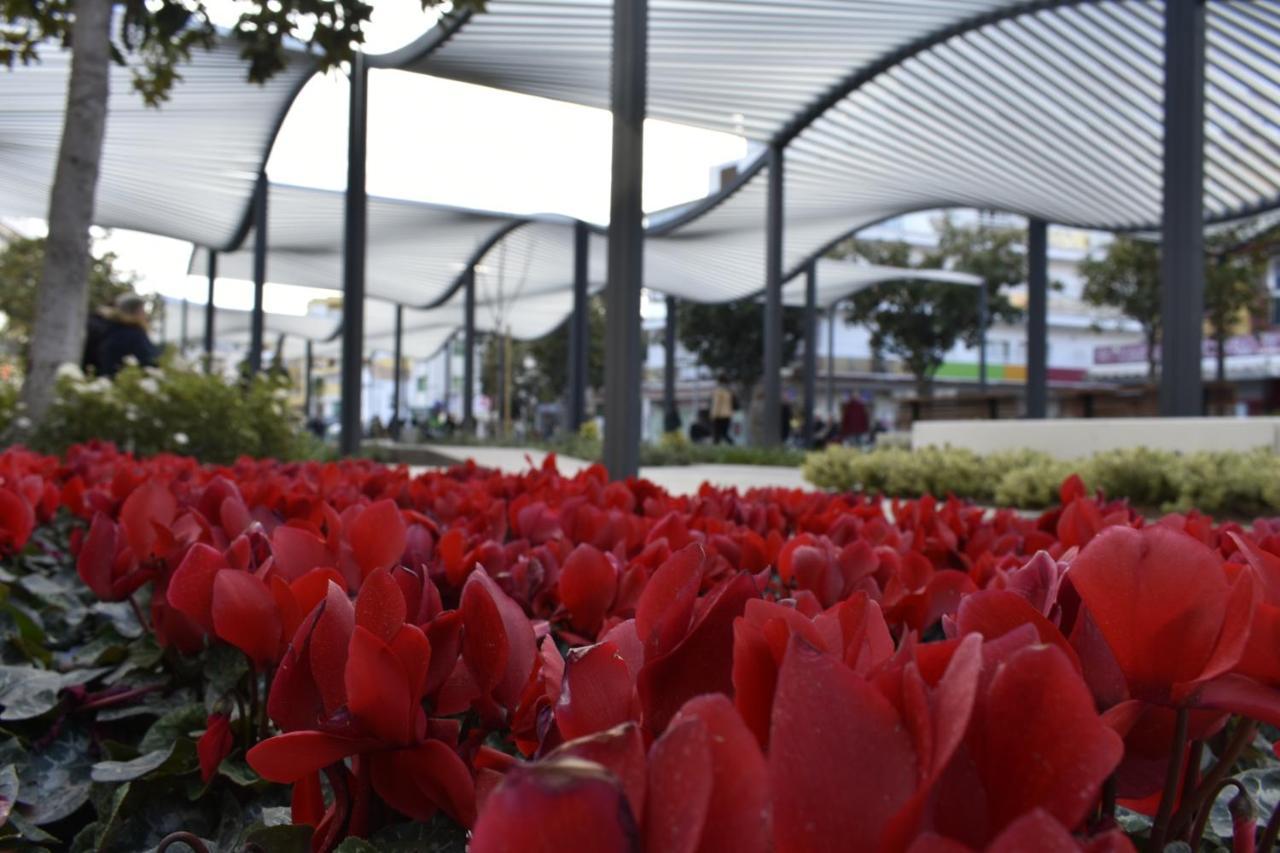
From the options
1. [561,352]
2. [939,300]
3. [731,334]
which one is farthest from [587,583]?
[561,352]

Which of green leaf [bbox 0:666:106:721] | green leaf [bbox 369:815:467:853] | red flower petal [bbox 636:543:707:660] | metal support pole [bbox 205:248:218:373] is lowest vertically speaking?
green leaf [bbox 0:666:106:721]

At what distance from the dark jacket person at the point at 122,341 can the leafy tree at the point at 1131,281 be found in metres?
33.3

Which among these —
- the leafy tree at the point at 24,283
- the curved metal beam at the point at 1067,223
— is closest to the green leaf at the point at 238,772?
the curved metal beam at the point at 1067,223

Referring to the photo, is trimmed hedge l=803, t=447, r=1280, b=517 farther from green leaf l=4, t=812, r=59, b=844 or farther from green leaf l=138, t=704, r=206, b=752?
green leaf l=4, t=812, r=59, b=844

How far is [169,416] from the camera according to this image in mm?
8766

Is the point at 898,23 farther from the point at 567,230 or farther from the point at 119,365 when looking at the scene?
the point at 567,230

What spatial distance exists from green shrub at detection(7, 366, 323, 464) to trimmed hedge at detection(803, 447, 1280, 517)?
5310mm

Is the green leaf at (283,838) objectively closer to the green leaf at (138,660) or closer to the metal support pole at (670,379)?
the green leaf at (138,660)

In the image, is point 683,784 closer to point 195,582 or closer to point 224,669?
point 195,582

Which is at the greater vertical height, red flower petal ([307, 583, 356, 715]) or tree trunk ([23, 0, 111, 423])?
tree trunk ([23, 0, 111, 423])

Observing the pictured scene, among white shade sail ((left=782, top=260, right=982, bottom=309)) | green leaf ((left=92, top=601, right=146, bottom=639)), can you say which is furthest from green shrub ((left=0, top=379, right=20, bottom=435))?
white shade sail ((left=782, top=260, right=982, bottom=309))

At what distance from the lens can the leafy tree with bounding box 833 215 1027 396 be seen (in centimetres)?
4494

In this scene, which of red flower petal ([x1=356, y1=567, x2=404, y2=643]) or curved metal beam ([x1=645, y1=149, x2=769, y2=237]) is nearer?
red flower petal ([x1=356, y1=567, x2=404, y2=643])

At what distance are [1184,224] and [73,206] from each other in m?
10.1
